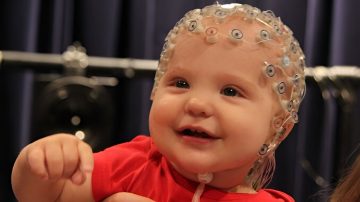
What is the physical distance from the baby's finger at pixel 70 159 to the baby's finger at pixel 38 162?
0.9 inches

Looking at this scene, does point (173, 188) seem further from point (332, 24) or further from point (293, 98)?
point (332, 24)

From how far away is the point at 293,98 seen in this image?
0.73 meters

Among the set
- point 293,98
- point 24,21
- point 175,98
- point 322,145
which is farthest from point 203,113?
point 322,145

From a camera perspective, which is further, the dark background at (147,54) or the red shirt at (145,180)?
the dark background at (147,54)

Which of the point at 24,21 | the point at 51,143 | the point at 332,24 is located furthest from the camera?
the point at 332,24

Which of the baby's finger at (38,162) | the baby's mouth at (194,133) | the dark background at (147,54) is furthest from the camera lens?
the dark background at (147,54)

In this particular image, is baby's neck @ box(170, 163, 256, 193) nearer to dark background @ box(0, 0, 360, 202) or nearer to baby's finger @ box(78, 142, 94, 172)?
baby's finger @ box(78, 142, 94, 172)

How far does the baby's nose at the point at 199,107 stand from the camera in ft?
2.07

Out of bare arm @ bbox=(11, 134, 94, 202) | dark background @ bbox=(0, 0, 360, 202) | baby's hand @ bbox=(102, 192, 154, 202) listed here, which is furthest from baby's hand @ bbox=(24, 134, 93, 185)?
dark background @ bbox=(0, 0, 360, 202)

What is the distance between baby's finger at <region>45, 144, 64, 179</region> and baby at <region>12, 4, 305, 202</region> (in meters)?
0.02

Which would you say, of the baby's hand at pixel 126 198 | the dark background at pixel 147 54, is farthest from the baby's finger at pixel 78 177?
the dark background at pixel 147 54

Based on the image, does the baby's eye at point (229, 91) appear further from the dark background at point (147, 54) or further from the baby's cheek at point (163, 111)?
the dark background at point (147, 54)

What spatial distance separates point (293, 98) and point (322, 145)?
39.1 inches

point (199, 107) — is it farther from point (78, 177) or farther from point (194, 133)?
point (78, 177)
